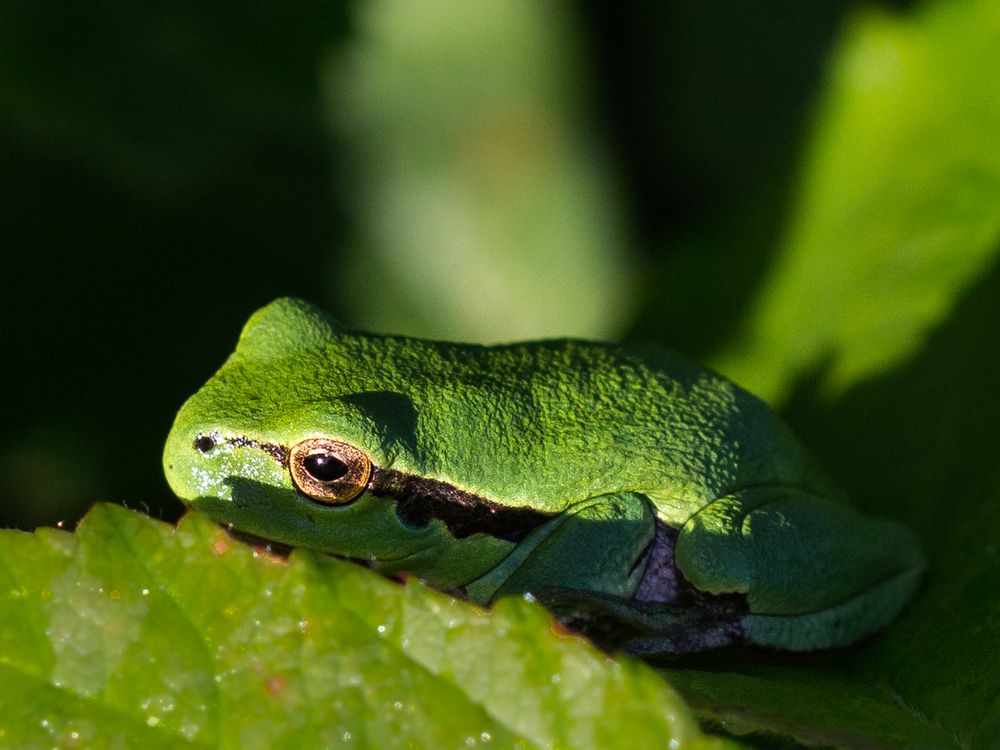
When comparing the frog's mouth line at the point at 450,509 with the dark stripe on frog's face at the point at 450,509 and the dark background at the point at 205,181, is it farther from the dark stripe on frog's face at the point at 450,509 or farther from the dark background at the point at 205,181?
the dark background at the point at 205,181

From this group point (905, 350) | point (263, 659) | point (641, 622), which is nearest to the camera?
point (263, 659)

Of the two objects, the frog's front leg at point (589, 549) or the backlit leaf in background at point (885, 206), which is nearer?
the frog's front leg at point (589, 549)

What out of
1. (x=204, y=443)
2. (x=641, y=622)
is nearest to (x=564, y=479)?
(x=641, y=622)

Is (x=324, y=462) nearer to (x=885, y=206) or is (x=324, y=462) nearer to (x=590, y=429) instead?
(x=590, y=429)

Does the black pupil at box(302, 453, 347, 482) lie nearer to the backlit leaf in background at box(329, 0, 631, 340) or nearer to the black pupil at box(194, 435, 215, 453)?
the black pupil at box(194, 435, 215, 453)

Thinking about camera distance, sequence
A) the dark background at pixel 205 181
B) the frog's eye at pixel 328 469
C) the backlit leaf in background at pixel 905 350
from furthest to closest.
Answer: the dark background at pixel 205 181 → the frog's eye at pixel 328 469 → the backlit leaf in background at pixel 905 350

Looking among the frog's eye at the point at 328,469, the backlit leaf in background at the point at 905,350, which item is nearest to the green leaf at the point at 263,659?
the backlit leaf in background at the point at 905,350
